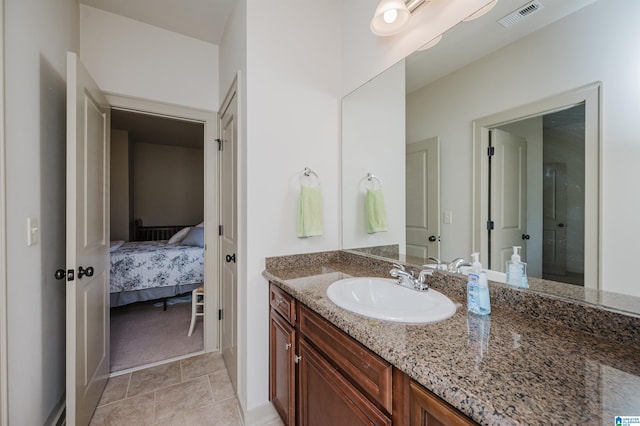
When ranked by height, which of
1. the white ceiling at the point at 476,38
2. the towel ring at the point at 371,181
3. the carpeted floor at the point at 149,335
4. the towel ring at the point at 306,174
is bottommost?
the carpeted floor at the point at 149,335

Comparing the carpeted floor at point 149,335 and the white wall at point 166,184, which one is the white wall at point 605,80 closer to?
the carpeted floor at point 149,335

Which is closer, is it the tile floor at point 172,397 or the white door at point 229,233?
the tile floor at point 172,397

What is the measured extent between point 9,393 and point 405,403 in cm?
164

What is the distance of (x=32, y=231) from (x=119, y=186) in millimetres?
4164

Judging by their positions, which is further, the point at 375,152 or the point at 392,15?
the point at 375,152

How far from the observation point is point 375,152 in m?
1.76

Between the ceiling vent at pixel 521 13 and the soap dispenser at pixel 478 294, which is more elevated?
the ceiling vent at pixel 521 13

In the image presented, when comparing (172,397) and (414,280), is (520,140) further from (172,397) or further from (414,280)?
(172,397)

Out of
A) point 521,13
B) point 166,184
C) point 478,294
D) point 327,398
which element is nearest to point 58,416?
point 327,398

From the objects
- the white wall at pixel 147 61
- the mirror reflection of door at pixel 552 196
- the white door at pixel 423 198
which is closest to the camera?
the mirror reflection of door at pixel 552 196

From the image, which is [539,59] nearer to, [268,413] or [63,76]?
[268,413]

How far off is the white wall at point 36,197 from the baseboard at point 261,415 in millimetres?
1009

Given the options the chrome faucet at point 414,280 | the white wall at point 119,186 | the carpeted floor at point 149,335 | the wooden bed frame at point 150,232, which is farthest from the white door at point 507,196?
the wooden bed frame at point 150,232

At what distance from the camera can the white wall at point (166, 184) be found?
5.39 metres
